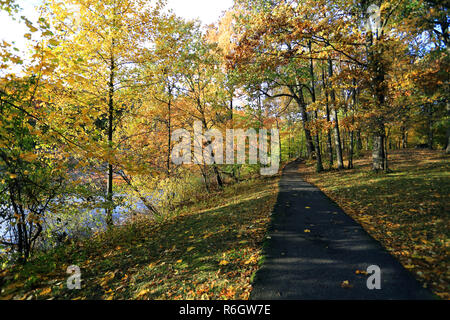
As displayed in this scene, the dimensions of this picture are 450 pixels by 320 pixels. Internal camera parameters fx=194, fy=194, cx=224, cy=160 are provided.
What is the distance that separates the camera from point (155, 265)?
4438 mm

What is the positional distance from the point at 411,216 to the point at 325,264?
365 cm

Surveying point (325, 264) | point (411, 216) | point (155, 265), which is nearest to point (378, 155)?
point (411, 216)

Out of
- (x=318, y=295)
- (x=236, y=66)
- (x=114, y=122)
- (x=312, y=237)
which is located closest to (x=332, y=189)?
(x=312, y=237)

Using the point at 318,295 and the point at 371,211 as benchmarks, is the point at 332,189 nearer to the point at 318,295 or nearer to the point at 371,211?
the point at 371,211

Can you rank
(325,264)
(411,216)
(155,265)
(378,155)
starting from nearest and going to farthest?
(325,264)
(155,265)
(411,216)
(378,155)

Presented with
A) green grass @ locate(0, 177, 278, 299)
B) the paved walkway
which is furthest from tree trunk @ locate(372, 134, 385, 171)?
green grass @ locate(0, 177, 278, 299)

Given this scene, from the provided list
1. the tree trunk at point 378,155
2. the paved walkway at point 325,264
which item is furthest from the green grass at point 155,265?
the tree trunk at point 378,155

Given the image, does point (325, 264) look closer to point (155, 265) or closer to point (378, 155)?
point (155, 265)

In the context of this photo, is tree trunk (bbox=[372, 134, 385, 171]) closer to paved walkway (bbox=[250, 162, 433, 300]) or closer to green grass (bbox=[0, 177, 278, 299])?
paved walkway (bbox=[250, 162, 433, 300])

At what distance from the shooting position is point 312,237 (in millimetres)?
4859

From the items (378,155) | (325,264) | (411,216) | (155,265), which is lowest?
A: (155,265)

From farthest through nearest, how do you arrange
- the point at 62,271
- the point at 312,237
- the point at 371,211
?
the point at 371,211 → the point at 312,237 → the point at 62,271

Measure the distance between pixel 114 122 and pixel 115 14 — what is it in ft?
12.2

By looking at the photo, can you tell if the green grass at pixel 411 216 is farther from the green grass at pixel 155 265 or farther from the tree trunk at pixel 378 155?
the green grass at pixel 155 265
